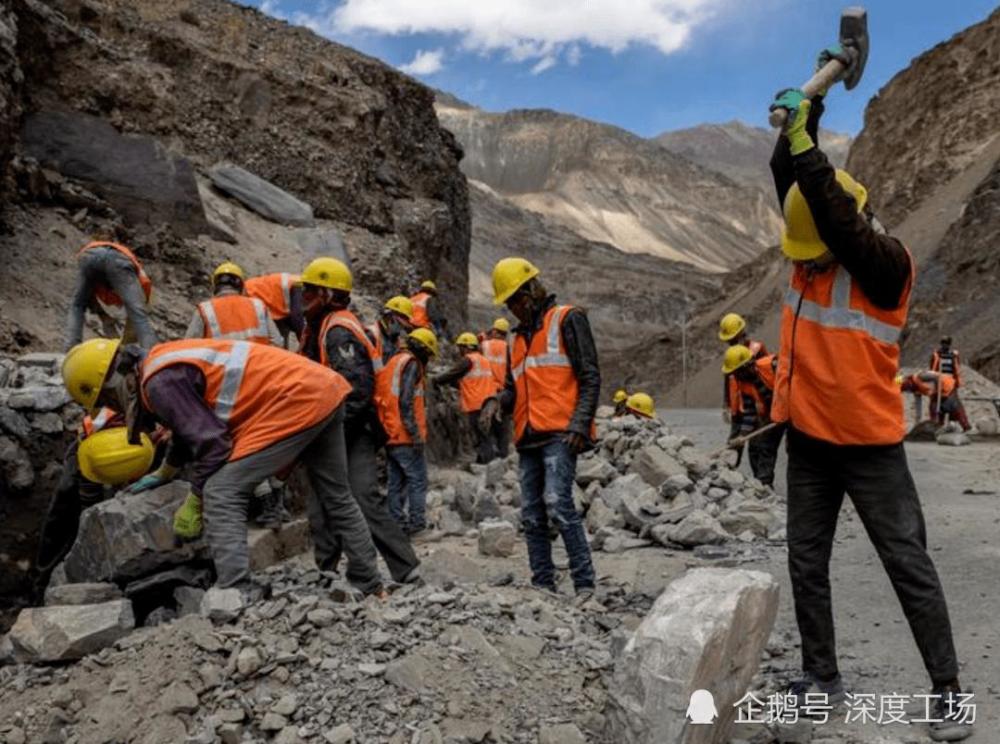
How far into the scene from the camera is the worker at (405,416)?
7.10m

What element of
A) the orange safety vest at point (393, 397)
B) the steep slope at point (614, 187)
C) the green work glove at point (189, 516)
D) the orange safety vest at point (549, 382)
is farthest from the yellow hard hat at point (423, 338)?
the steep slope at point (614, 187)

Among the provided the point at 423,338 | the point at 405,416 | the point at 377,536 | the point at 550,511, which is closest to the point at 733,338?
the point at 423,338

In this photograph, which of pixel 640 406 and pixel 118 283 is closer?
pixel 118 283

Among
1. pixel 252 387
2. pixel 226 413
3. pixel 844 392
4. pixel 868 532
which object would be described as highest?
pixel 844 392

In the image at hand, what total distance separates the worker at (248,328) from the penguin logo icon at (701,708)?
3.45 metres

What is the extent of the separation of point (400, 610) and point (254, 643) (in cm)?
57

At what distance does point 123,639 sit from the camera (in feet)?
12.1

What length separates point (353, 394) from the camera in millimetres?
5160

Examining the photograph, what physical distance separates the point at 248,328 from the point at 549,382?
222 cm

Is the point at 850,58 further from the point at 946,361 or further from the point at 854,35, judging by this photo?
the point at 946,361

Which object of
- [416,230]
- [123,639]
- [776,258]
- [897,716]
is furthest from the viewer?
[776,258]

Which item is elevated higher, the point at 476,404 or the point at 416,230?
the point at 416,230

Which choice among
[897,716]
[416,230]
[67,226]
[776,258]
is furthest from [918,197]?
[897,716]

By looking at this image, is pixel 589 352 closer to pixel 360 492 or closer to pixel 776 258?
pixel 360 492
